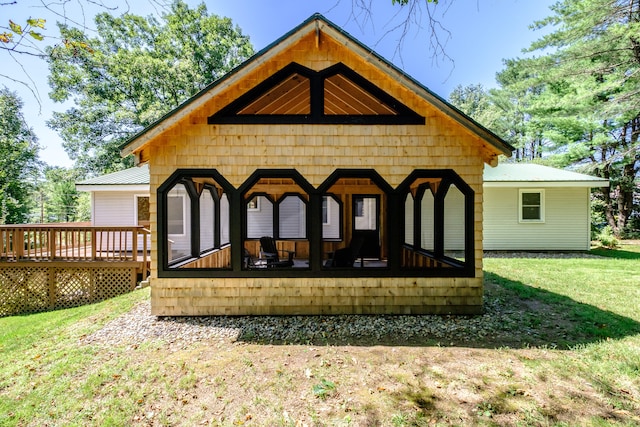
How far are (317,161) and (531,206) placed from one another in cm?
1079

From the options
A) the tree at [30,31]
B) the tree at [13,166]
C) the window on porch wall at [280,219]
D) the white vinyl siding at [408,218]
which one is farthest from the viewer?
the tree at [13,166]

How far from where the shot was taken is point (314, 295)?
553 cm

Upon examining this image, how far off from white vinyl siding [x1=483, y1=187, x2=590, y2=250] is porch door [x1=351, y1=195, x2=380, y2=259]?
17.3 feet

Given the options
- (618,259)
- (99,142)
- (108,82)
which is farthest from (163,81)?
(618,259)

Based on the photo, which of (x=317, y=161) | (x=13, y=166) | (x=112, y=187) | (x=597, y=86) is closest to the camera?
(x=317, y=161)

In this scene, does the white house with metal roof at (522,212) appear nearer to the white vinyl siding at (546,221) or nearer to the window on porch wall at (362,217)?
the white vinyl siding at (546,221)

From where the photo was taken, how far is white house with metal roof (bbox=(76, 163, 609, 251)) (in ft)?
39.1

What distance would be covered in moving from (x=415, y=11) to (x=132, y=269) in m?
8.62

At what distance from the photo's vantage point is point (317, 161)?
5480mm

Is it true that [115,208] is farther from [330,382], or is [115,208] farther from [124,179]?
[330,382]

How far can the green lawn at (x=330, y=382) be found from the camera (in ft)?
9.48

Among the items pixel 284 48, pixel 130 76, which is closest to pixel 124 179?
pixel 284 48

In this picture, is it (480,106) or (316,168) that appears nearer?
(316,168)

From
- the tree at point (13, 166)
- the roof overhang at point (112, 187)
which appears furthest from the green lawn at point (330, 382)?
the tree at point (13, 166)
